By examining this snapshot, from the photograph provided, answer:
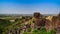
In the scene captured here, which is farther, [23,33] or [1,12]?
[1,12]

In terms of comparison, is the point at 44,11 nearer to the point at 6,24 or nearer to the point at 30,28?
the point at 30,28

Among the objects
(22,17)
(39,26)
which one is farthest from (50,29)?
(22,17)

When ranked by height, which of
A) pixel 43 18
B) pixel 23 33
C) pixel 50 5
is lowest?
pixel 23 33

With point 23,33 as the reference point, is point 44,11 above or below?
above

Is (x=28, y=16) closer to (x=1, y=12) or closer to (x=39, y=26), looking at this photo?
(x=39, y=26)

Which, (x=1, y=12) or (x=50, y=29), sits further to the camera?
(x=1, y=12)

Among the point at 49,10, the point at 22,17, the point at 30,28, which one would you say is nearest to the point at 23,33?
the point at 30,28

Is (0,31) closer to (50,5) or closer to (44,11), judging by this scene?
(44,11)

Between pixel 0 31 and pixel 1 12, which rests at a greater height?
pixel 1 12
